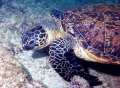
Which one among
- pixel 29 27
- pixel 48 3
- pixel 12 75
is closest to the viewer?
pixel 12 75

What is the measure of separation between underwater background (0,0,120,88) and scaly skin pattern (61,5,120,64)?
13.5 inches

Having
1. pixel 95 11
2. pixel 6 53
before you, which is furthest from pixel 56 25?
pixel 6 53

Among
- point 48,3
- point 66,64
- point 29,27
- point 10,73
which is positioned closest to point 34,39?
point 66,64

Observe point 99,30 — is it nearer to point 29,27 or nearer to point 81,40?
point 81,40

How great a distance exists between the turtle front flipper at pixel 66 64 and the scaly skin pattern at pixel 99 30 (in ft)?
0.90

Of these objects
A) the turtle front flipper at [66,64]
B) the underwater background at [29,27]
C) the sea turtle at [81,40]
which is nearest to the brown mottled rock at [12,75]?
the underwater background at [29,27]

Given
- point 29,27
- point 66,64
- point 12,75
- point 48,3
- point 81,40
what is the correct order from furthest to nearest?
point 48,3, point 29,27, point 81,40, point 66,64, point 12,75

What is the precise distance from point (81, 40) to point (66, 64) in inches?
17.8

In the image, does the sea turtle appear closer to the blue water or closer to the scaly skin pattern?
the scaly skin pattern

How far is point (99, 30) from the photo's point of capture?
3148mm

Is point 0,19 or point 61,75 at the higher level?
point 0,19

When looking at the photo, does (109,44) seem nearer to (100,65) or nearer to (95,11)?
(100,65)

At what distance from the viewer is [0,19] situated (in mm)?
4152

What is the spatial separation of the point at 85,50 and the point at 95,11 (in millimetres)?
734
